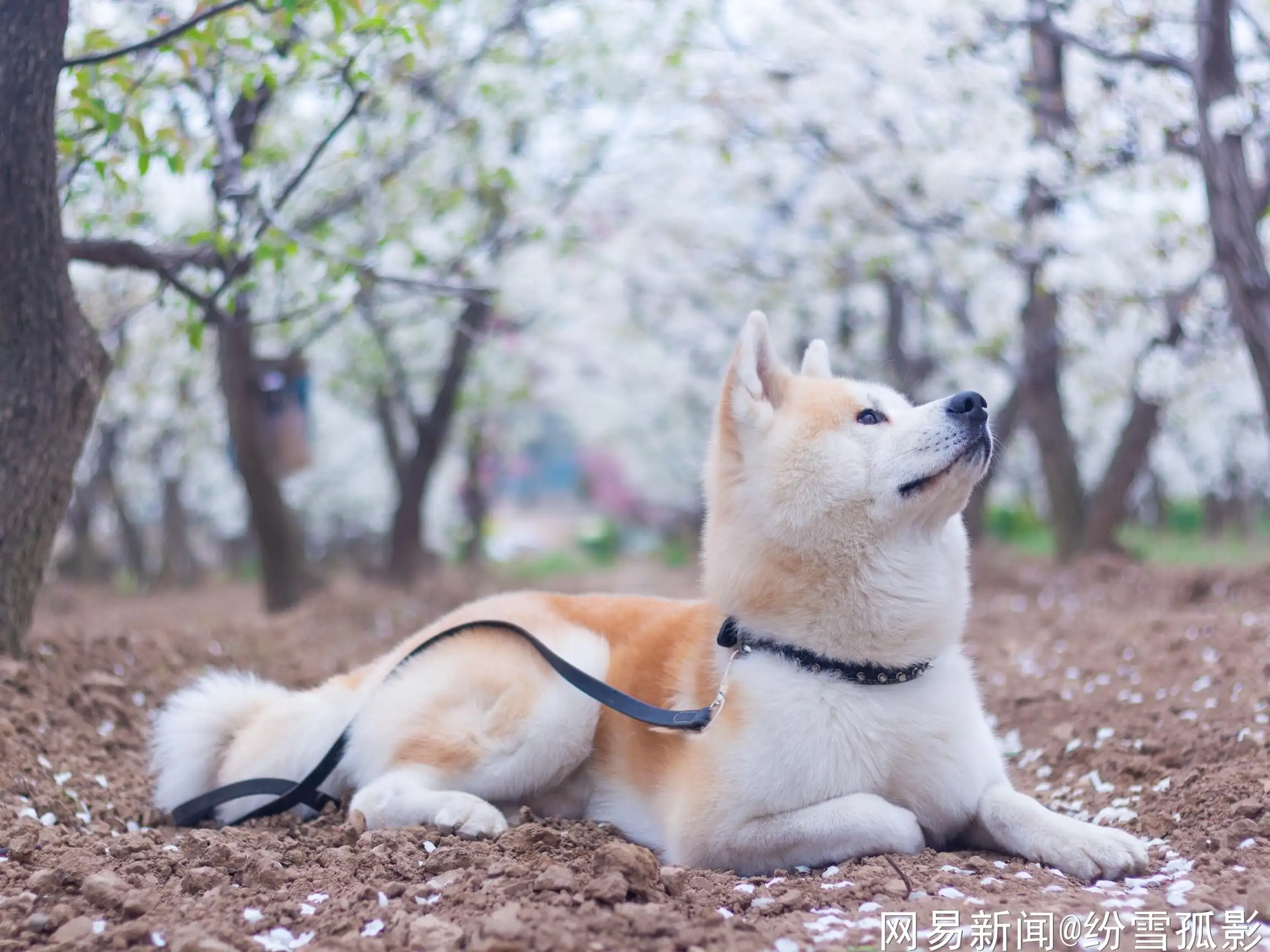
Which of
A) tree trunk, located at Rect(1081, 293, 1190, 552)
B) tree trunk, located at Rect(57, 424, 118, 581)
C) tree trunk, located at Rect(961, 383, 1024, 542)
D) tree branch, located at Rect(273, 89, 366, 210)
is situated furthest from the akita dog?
tree trunk, located at Rect(57, 424, 118, 581)

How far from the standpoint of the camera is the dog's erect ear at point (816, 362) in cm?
364

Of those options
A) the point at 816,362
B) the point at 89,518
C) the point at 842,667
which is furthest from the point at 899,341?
the point at 89,518

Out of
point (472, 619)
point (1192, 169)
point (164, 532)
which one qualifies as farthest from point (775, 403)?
point (164, 532)

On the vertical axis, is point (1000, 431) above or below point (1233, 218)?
below

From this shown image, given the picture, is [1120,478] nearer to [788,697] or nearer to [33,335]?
[788,697]

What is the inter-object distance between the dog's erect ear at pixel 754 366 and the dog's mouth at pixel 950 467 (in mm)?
460

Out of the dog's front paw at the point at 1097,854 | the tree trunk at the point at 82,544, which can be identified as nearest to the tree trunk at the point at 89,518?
the tree trunk at the point at 82,544

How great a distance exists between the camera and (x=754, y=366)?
123 inches

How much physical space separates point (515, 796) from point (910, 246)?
8687mm

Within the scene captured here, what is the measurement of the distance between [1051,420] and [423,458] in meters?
6.31

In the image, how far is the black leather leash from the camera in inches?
128

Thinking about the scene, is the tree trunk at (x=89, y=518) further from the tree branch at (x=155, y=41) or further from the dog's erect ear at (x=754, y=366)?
the dog's erect ear at (x=754, y=366)

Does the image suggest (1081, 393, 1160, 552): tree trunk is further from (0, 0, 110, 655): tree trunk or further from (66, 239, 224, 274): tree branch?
(0, 0, 110, 655): tree trunk

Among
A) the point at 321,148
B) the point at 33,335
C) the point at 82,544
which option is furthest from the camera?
the point at 82,544
